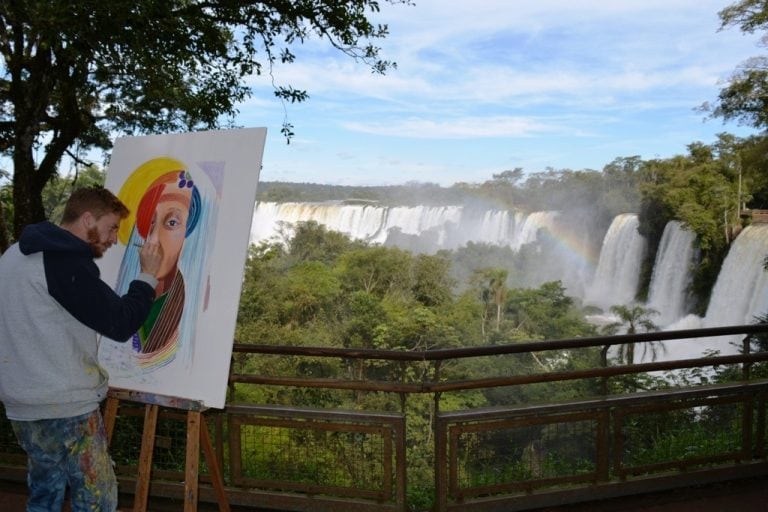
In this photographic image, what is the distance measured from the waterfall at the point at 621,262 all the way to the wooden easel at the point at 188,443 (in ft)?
89.6

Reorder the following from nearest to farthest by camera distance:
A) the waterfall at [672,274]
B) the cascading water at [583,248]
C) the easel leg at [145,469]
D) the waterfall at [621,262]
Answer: the easel leg at [145,469]
the cascading water at [583,248]
the waterfall at [672,274]
the waterfall at [621,262]

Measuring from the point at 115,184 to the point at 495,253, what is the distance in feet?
119

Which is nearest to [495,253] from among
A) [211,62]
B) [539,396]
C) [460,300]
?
[460,300]

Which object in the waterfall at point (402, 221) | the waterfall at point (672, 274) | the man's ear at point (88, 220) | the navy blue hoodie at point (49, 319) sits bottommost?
the navy blue hoodie at point (49, 319)

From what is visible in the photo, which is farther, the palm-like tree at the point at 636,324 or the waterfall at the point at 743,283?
the palm-like tree at the point at 636,324

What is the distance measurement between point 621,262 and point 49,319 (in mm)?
29173

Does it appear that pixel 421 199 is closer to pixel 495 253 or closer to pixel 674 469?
pixel 495 253

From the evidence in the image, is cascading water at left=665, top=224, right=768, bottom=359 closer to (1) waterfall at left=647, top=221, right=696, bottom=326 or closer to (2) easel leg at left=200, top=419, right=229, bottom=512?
(1) waterfall at left=647, top=221, right=696, bottom=326

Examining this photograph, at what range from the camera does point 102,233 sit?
1.82 meters

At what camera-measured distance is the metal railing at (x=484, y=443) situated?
2684 mm

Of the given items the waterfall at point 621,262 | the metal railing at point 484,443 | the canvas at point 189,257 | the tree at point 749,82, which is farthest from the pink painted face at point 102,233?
the waterfall at point 621,262

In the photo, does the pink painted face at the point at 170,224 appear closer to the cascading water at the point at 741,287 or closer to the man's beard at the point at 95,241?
the man's beard at the point at 95,241

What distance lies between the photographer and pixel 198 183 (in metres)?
2.36

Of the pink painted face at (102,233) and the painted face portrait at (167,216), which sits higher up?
the painted face portrait at (167,216)
